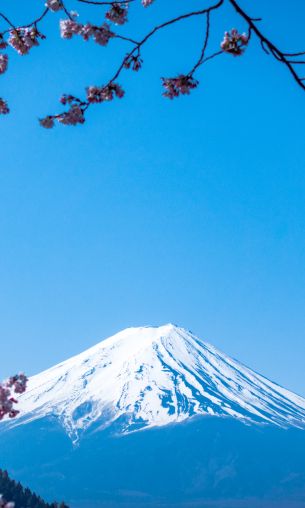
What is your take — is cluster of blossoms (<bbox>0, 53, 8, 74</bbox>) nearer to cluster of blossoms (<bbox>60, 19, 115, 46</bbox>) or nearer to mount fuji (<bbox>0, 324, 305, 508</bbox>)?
cluster of blossoms (<bbox>60, 19, 115, 46</bbox>)

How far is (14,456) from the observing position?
138125 mm

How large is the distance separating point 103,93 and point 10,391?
1678 millimetres

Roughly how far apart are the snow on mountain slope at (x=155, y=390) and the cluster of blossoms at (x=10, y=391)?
469 feet

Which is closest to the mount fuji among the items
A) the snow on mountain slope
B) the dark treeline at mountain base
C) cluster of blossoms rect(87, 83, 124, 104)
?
the snow on mountain slope

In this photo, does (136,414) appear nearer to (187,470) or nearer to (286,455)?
(187,470)

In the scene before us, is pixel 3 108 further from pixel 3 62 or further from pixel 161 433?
pixel 161 433

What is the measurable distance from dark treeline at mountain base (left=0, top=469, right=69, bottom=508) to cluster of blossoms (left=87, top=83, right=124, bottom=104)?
16076 millimetres

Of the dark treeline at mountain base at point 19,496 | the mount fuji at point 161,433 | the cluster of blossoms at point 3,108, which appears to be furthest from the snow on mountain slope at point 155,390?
the cluster of blossoms at point 3,108

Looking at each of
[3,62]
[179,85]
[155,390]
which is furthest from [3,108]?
[155,390]

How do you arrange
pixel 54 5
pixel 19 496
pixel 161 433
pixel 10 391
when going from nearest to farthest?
pixel 10 391 → pixel 54 5 → pixel 19 496 → pixel 161 433

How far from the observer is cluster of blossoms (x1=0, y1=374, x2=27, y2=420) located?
2.95 meters

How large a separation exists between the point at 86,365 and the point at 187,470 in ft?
146

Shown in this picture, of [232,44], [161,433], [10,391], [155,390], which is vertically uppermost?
[155,390]

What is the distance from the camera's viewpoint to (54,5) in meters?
3.34
